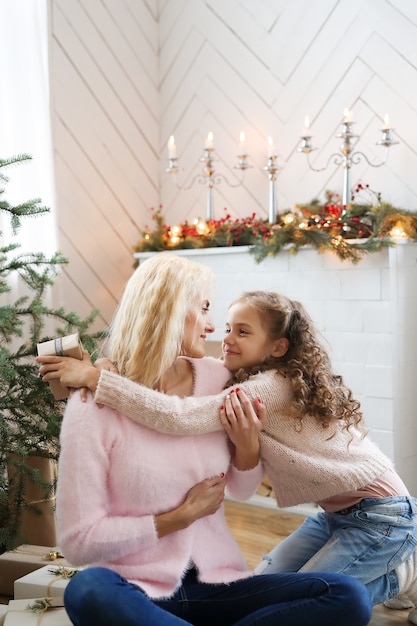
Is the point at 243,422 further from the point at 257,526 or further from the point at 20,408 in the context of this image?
the point at 257,526

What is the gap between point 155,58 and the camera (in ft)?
14.0

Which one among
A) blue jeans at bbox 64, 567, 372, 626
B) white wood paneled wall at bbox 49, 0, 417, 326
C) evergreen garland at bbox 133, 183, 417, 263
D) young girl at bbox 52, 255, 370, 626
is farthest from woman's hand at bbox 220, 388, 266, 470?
white wood paneled wall at bbox 49, 0, 417, 326

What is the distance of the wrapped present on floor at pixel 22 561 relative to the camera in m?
2.20

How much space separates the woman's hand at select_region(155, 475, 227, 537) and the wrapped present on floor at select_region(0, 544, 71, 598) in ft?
2.56

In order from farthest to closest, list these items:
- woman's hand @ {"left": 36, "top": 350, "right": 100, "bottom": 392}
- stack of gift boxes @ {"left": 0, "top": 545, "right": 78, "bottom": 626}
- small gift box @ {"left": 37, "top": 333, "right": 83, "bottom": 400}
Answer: stack of gift boxes @ {"left": 0, "top": 545, "right": 78, "bottom": 626}
small gift box @ {"left": 37, "top": 333, "right": 83, "bottom": 400}
woman's hand @ {"left": 36, "top": 350, "right": 100, "bottom": 392}

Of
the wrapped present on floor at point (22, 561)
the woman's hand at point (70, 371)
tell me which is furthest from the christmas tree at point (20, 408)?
the woman's hand at point (70, 371)

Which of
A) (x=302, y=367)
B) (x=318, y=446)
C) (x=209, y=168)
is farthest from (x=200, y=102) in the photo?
(x=318, y=446)

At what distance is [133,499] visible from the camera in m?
1.53

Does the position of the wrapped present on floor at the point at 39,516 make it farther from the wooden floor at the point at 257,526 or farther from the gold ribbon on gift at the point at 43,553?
the wooden floor at the point at 257,526

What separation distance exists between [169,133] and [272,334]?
263 cm

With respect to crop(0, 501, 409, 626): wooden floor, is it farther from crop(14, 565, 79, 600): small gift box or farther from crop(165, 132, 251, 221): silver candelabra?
crop(165, 132, 251, 221): silver candelabra

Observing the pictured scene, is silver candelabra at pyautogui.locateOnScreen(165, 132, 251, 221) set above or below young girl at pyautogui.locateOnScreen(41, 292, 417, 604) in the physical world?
above

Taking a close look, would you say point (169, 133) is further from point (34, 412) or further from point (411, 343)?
point (34, 412)

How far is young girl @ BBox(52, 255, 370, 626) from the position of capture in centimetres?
146
